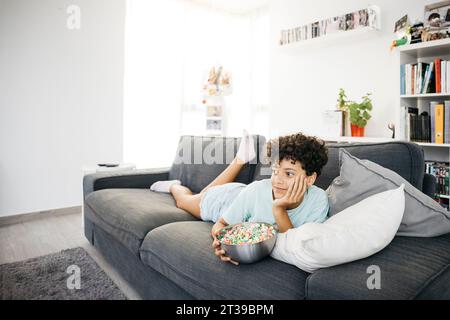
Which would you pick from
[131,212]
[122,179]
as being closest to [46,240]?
[122,179]

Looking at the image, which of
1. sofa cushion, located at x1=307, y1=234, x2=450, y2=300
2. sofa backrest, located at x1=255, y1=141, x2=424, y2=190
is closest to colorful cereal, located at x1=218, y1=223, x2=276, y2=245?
sofa cushion, located at x1=307, y1=234, x2=450, y2=300

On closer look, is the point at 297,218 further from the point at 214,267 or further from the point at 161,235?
the point at 161,235

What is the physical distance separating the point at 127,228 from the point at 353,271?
1.17 m

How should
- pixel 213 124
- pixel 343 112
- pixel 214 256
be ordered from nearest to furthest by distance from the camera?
pixel 214 256
pixel 343 112
pixel 213 124

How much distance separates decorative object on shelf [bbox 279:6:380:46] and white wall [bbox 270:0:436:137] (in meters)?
0.16

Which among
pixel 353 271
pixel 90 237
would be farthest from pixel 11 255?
pixel 353 271

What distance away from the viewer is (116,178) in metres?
2.53

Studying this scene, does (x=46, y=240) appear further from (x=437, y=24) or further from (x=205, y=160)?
(x=437, y=24)

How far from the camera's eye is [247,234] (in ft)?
4.09

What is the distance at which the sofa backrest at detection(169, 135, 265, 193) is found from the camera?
Result: 225 cm

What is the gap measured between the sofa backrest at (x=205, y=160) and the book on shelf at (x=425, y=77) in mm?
1311

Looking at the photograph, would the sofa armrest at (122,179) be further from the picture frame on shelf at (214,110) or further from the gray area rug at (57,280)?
the picture frame on shelf at (214,110)

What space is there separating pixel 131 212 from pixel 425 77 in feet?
7.61

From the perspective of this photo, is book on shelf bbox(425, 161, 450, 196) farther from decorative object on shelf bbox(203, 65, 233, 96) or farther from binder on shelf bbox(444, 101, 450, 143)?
decorative object on shelf bbox(203, 65, 233, 96)
